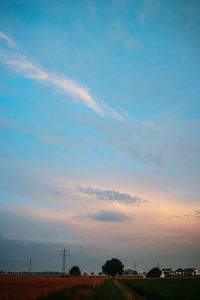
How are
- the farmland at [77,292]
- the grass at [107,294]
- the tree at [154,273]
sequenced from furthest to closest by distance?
1. the tree at [154,273]
2. the grass at [107,294]
3. the farmland at [77,292]

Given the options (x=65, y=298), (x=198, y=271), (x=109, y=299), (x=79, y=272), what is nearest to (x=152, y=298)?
(x=109, y=299)

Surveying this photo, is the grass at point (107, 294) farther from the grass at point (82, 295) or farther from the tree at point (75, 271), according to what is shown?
the tree at point (75, 271)

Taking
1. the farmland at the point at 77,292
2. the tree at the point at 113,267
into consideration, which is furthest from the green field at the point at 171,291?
the tree at the point at 113,267

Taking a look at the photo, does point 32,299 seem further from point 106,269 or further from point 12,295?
point 106,269

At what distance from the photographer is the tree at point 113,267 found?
16900 centimetres

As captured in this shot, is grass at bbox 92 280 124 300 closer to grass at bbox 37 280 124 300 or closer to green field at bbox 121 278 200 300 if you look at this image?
grass at bbox 37 280 124 300

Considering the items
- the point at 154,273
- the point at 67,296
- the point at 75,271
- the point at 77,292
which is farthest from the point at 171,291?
the point at 154,273

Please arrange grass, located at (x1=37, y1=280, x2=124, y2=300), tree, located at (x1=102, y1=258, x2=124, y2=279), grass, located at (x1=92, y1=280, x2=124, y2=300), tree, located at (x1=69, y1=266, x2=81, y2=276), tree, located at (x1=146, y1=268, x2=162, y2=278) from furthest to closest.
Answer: tree, located at (x1=146, y1=268, x2=162, y2=278), tree, located at (x1=69, y1=266, x2=81, y2=276), tree, located at (x1=102, y1=258, x2=124, y2=279), grass, located at (x1=92, y1=280, x2=124, y2=300), grass, located at (x1=37, y1=280, x2=124, y2=300)

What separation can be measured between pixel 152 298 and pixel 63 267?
328ft

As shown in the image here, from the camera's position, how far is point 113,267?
169375 mm

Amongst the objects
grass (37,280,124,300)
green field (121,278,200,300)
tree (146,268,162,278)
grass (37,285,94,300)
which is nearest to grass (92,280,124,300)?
grass (37,280,124,300)

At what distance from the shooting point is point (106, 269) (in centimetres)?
17150

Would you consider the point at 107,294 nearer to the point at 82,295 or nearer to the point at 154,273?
the point at 82,295

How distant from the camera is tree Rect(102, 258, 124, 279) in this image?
169m
